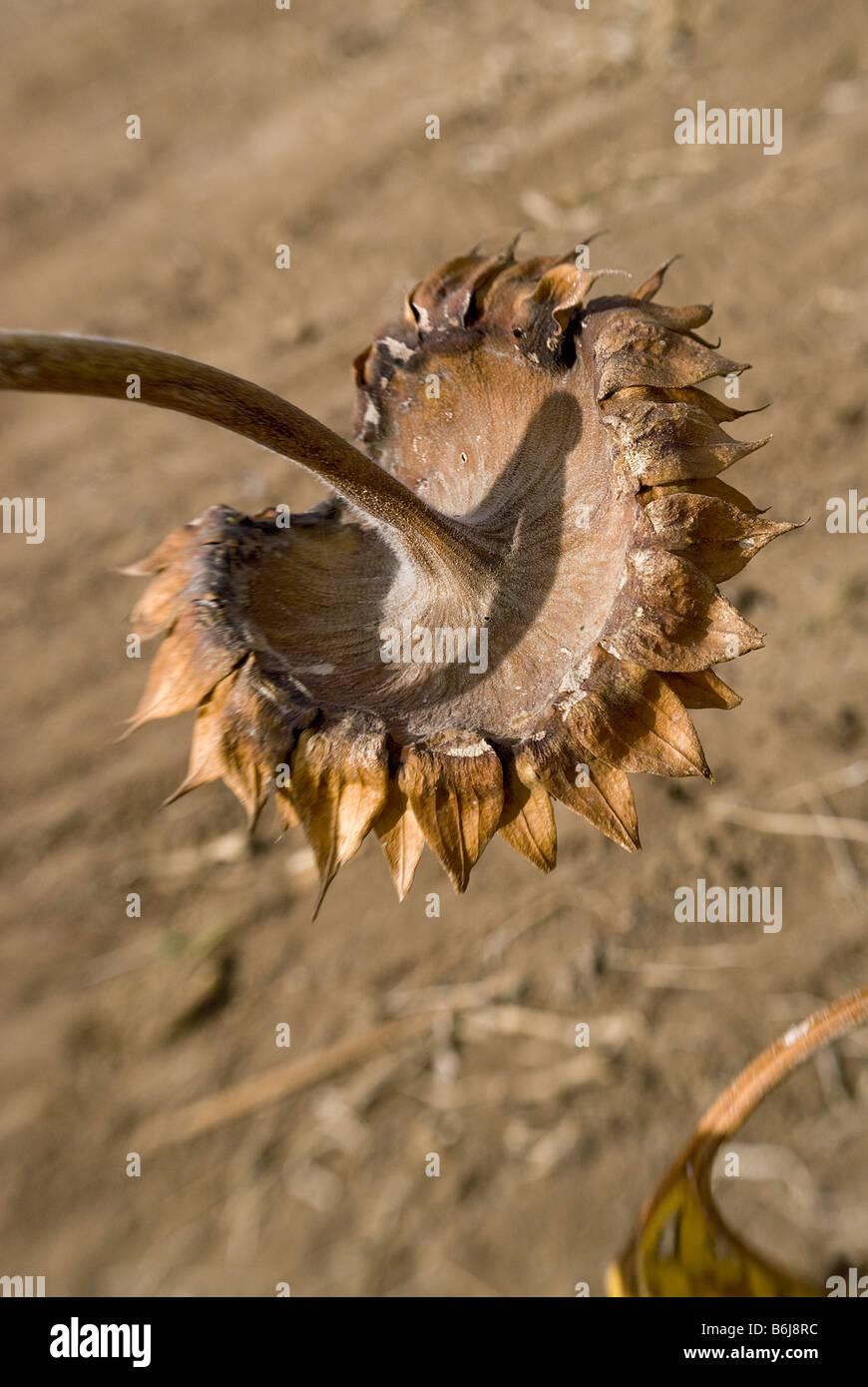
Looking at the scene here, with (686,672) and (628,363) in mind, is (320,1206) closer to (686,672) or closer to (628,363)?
(686,672)

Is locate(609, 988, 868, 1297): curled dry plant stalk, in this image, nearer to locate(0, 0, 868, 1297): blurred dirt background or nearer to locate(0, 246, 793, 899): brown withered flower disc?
locate(0, 246, 793, 899): brown withered flower disc

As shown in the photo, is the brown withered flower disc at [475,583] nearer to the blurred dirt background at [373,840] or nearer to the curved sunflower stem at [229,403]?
the curved sunflower stem at [229,403]

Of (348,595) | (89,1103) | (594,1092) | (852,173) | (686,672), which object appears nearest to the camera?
(686,672)

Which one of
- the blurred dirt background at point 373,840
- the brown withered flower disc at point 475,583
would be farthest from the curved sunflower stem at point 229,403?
the blurred dirt background at point 373,840

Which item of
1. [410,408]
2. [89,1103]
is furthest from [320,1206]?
[410,408]

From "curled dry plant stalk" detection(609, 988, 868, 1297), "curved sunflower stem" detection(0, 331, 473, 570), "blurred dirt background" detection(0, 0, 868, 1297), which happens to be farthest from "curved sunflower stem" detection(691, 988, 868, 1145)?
"blurred dirt background" detection(0, 0, 868, 1297)

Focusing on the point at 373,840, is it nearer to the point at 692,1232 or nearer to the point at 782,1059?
the point at 692,1232

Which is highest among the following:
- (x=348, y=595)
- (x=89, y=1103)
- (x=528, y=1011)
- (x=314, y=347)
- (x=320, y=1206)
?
(x=314, y=347)
